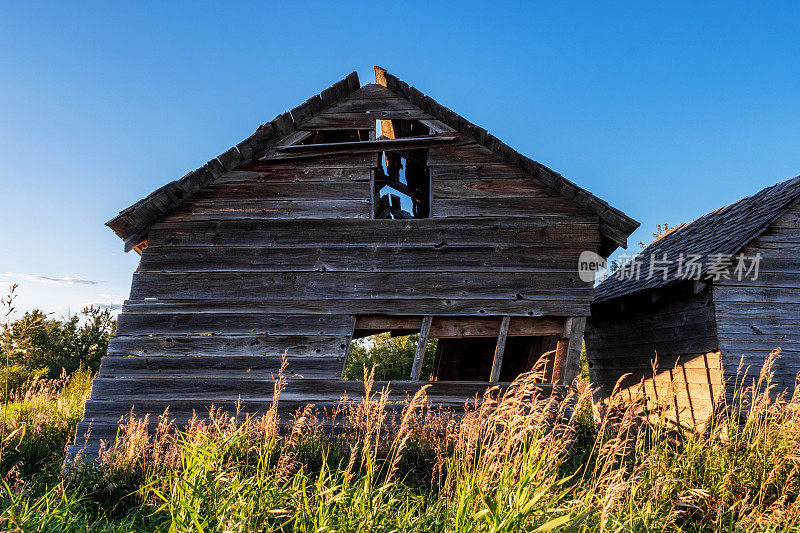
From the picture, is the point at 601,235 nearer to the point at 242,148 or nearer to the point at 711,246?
the point at 711,246

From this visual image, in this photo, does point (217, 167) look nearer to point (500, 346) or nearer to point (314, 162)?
point (314, 162)

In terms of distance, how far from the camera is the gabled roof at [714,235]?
8.23 meters

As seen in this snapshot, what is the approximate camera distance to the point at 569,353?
6.67 metres

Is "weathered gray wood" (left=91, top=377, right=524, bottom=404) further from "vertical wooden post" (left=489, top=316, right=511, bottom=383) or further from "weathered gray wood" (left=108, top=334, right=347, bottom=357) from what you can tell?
"weathered gray wood" (left=108, top=334, right=347, bottom=357)

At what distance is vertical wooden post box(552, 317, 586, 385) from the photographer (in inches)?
261

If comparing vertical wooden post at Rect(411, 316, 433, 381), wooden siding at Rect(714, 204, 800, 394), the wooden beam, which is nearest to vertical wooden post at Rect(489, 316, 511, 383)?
vertical wooden post at Rect(411, 316, 433, 381)

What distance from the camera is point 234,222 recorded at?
23.9 feet

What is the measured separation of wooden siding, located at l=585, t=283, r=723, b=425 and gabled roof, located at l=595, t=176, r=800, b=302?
0.42 metres

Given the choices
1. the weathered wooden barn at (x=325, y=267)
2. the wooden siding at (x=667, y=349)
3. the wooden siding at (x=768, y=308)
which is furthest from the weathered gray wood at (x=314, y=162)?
the wooden siding at (x=768, y=308)

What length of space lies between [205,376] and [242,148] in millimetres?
3436

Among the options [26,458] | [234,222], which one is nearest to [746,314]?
[234,222]

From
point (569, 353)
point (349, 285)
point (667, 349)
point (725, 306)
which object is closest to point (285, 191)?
point (349, 285)

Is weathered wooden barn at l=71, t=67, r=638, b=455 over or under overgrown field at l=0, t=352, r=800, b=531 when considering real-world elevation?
over

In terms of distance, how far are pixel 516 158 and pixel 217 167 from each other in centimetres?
456
